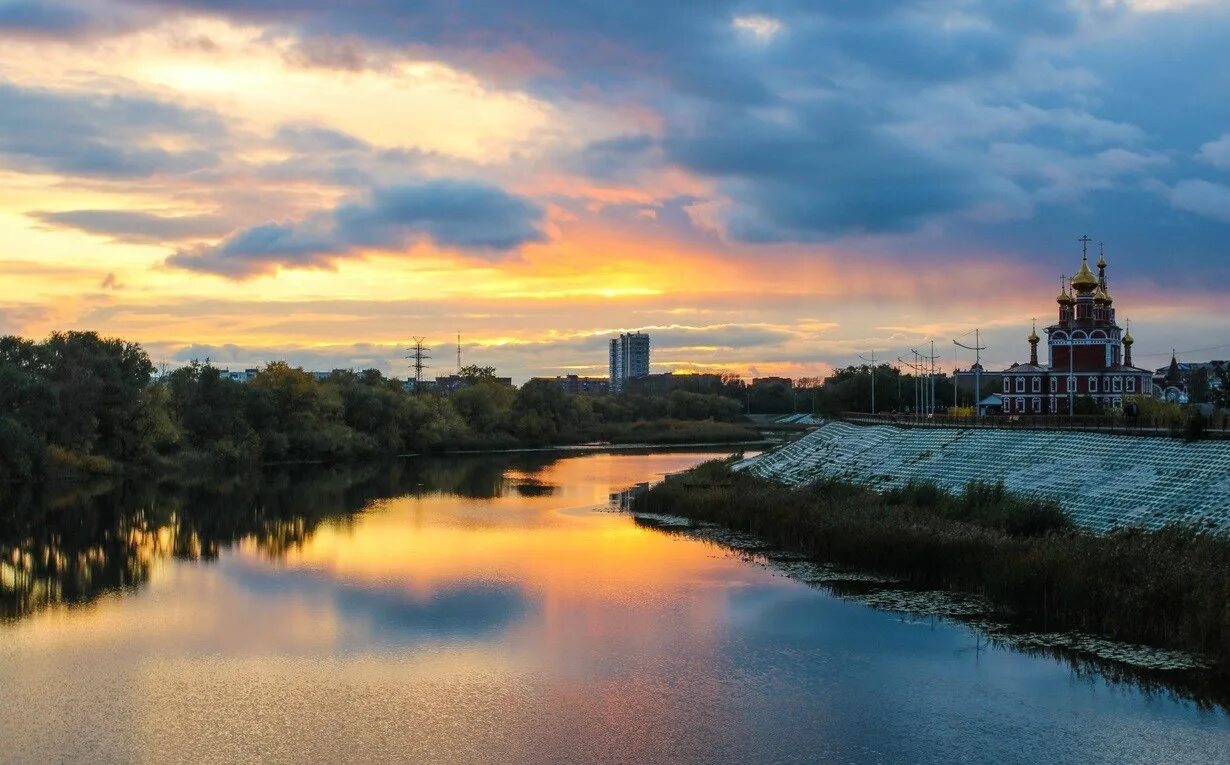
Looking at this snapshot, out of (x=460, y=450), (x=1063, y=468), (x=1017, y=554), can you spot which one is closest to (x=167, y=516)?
(x=1063, y=468)

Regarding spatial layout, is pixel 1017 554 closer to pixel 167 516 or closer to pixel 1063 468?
pixel 1063 468

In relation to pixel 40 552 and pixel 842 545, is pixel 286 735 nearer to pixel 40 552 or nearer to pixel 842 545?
pixel 842 545

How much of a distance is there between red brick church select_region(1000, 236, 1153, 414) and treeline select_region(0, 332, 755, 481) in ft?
182

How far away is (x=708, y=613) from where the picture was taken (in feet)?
109

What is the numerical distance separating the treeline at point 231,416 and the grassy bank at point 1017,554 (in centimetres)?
4745

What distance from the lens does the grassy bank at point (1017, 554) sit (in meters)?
27.7

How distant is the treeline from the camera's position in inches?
3107

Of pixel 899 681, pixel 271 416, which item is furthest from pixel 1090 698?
pixel 271 416

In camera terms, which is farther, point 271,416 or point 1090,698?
point 271,416

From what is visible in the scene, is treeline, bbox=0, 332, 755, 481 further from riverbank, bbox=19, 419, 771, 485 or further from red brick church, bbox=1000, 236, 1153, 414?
red brick church, bbox=1000, 236, 1153, 414

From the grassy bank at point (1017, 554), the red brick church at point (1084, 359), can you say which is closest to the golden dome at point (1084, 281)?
the red brick church at point (1084, 359)

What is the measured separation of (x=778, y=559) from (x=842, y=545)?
2.45 metres

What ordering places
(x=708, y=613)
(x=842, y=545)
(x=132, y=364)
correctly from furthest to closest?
(x=132, y=364), (x=842, y=545), (x=708, y=613)

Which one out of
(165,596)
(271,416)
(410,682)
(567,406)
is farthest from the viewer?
(567,406)
